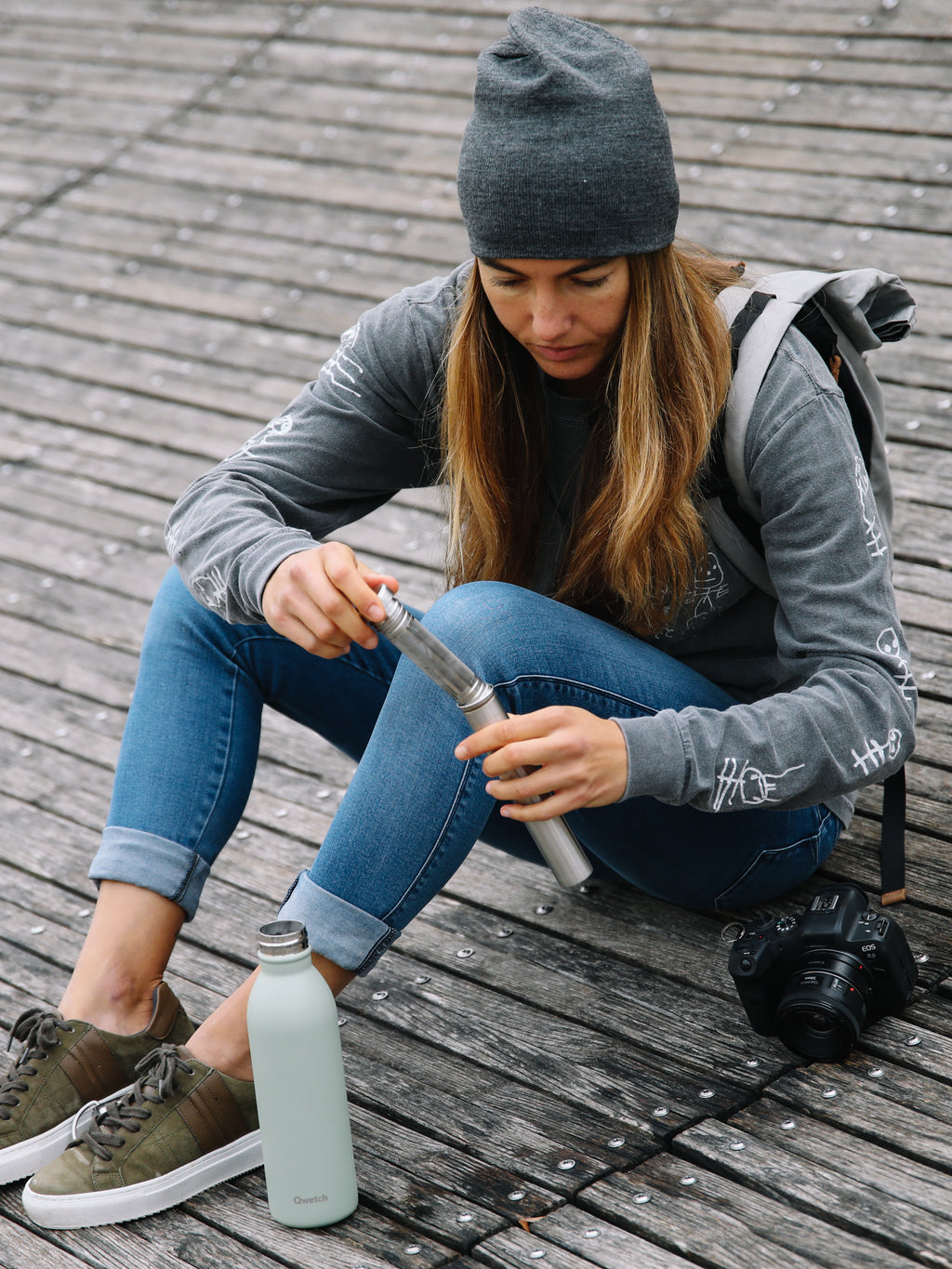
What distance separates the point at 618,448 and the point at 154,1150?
85 cm

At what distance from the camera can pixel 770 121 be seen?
3.77 meters

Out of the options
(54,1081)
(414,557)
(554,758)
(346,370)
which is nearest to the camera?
(554,758)

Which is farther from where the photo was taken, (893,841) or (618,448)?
(893,841)

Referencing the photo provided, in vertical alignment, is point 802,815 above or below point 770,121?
below

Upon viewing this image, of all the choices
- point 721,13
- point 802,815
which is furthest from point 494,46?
point 721,13

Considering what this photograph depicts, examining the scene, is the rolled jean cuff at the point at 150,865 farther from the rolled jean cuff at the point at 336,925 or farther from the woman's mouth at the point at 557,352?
the woman's mouth at the point at 557,352

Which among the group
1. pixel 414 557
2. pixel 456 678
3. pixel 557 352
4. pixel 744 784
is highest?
pixel 557 352

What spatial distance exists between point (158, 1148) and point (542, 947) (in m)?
0.59

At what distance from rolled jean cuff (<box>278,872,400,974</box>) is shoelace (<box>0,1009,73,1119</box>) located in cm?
30

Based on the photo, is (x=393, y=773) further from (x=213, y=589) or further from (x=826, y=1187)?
(x=826, y=1187)

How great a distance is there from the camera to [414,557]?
2.83 metres

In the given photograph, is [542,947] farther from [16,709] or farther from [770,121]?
[770,121]

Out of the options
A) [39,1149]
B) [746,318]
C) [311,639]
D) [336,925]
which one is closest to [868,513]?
[746,318]

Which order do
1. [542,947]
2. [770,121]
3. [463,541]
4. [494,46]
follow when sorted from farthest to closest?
[770,121] → [542,947] → [463,541] → [494,46]
